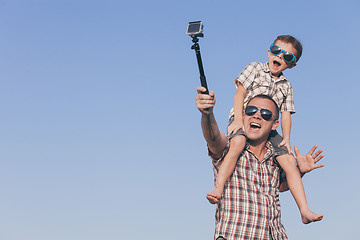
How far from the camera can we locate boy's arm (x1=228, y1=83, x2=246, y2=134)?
725 centimetres

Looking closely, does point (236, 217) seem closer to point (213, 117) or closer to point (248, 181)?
point (248, 181)

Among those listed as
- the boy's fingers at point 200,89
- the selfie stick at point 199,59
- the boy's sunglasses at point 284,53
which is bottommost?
the boy's fingers at point 200,89

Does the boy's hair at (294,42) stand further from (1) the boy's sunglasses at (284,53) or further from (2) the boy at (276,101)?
(1) the boy's sunglasses at (284,53)

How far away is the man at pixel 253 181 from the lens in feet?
22.6

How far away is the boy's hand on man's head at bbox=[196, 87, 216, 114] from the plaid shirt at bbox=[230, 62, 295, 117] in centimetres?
200

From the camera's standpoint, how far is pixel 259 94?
7.77m

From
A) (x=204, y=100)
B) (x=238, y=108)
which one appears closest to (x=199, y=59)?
(x=204, y=100)

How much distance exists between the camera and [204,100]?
5.64 meters

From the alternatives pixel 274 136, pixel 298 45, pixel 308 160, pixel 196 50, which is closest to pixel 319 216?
pixel 308 160

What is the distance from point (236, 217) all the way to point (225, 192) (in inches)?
16.1

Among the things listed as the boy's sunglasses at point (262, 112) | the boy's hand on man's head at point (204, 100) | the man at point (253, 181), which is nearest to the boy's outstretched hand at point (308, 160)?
the man at point (253, 181)

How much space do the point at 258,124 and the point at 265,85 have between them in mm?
682

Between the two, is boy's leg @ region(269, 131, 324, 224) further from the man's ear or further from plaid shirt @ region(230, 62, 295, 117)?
plaid shirt @ region(230, 62, 295, 117)

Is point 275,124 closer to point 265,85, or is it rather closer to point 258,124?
point 258,124
